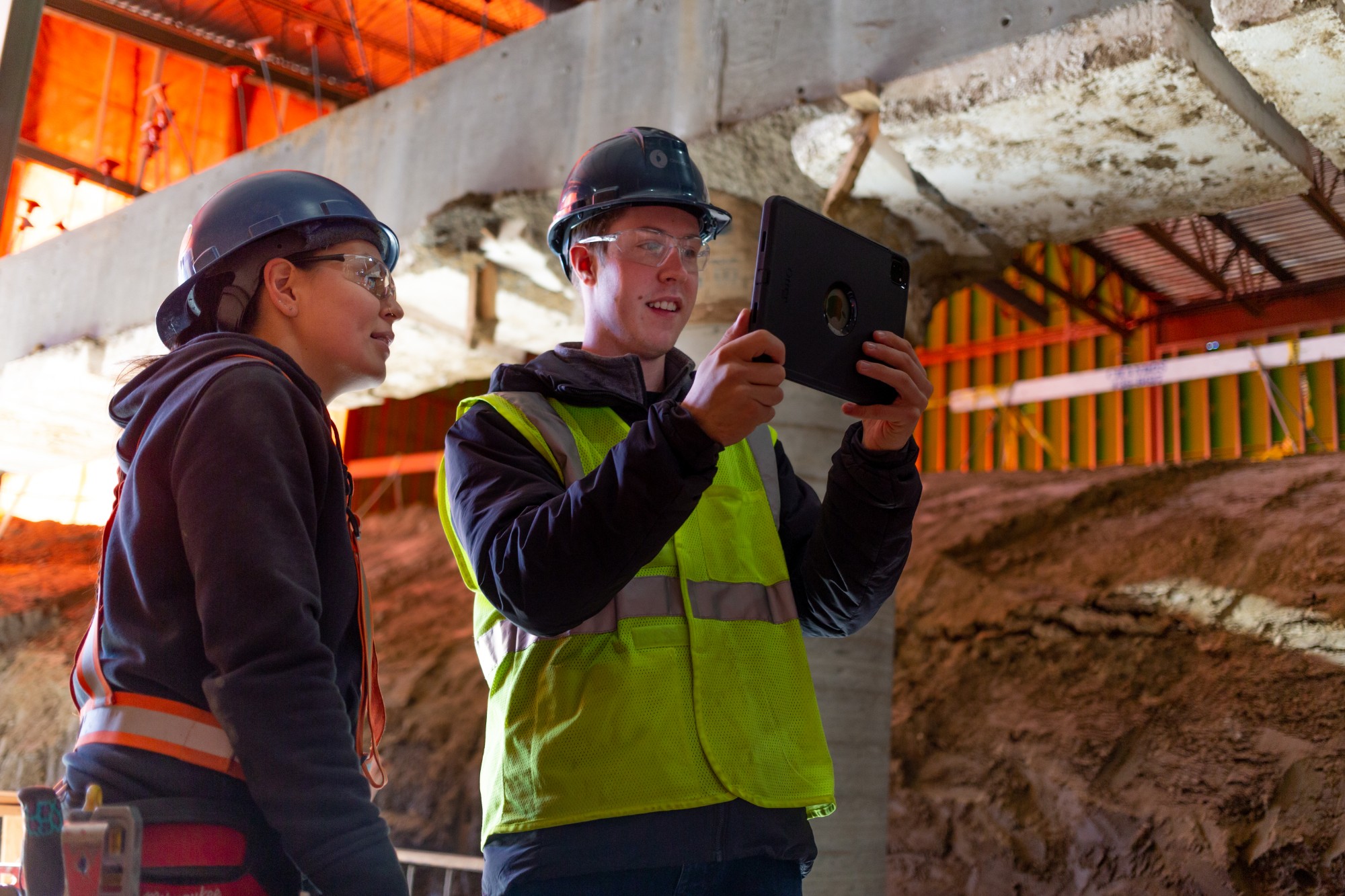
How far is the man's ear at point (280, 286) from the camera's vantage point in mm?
1852

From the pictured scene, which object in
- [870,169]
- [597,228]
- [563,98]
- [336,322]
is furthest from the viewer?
[563,98]

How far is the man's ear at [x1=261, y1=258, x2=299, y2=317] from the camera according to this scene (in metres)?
1.85

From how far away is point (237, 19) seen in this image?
9.71 m

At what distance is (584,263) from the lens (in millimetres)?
2316

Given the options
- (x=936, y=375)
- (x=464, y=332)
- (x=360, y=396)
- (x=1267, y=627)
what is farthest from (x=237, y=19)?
(x=936, y=375)

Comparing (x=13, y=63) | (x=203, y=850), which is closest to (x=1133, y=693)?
(x=203, y=850)

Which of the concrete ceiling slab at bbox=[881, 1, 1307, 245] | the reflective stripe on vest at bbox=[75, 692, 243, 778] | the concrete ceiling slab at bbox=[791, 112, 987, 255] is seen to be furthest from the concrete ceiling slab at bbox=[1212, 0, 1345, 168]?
the reflective stripe on vest at bbox=[75, 692, 243, 778]

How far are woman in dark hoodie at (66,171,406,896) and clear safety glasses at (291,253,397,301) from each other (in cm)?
25

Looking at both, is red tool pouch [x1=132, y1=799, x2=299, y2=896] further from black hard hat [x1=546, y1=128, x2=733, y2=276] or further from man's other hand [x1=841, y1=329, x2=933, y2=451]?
black hard hat [x1=546, y1=128, x2=733, y2=276]

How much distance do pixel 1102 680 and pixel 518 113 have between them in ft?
13.8

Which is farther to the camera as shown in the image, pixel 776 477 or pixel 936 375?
pixel 936 375

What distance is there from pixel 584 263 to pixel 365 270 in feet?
1.69

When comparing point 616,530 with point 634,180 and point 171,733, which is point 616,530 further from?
point 634,180

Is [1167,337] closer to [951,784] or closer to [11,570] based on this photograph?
[951,784]
